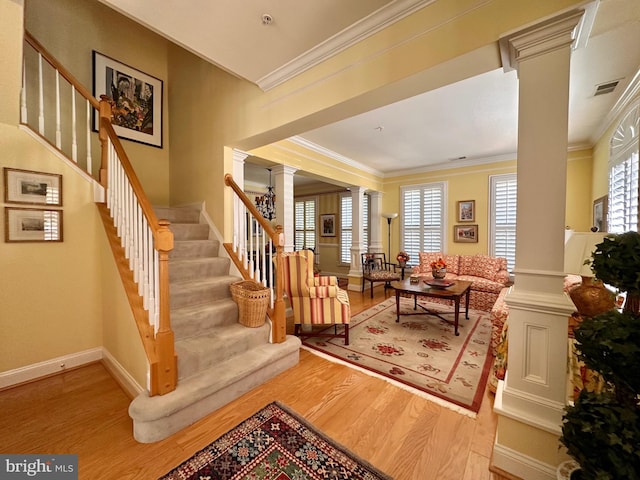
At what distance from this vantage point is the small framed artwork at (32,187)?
7.52 feet

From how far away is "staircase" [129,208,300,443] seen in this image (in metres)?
1.73

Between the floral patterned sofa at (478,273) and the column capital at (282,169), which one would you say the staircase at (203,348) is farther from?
the floral patterned sofa at (478,273)

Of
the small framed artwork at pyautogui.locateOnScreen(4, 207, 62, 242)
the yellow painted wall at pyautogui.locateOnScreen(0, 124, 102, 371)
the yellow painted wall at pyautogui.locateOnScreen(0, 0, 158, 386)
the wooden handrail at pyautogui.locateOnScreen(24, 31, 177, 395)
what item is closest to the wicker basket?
the wooden handrail at pyautogui.locateOnScreen(24, 31, 177, 395)

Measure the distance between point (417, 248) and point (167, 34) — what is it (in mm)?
5849

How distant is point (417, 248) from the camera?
20.7ft

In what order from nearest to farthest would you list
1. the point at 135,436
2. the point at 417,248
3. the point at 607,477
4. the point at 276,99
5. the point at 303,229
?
the point at 607,477
the point at 135,436
the point at 276,99
the point at 417,248
the point at 303,229

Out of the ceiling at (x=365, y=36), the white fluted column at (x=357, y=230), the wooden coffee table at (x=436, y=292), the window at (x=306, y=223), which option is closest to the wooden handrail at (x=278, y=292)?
the ceiling at (x=365, y=36)

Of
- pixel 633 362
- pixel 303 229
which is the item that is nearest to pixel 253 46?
pixel 633 362

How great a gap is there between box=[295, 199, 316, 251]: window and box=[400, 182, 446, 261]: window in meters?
2.82

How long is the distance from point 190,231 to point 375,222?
462 cm

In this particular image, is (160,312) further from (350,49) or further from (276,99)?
(350,49)

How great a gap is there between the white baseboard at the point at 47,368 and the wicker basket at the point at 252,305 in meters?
1.59

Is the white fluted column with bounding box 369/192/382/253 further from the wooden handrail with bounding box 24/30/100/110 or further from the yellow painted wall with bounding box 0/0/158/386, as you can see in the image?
the wooden handrail with bounding box 24/30/100/110

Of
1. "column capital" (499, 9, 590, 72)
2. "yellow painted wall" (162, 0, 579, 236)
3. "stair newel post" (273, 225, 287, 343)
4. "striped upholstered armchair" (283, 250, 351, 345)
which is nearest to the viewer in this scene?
"column capital" (499, 9, 590, 72)
